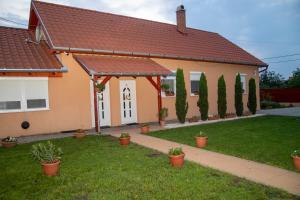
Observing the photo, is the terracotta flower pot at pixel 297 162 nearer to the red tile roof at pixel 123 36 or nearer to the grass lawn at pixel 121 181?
the grass lawn at pixel 121 181

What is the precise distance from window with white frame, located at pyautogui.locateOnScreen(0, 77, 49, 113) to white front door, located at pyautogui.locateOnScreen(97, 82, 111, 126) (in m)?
2.63

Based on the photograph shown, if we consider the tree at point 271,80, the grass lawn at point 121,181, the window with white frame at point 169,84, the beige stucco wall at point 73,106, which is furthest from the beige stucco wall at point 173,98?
the tree at point 271,80

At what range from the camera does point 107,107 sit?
13.9m

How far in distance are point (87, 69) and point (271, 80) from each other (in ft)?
115

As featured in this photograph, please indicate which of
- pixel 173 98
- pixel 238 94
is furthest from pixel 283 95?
pixel 173 98

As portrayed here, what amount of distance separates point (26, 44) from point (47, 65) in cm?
244

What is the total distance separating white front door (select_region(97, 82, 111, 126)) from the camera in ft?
44.8

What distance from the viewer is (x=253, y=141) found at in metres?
9.55

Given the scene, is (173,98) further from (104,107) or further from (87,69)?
(87,69)

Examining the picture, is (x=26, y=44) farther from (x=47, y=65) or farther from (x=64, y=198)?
(x=64, y=198)

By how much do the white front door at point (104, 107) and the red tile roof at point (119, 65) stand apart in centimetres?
144

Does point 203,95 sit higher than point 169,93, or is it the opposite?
point 169,93

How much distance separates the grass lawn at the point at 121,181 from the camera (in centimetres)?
507

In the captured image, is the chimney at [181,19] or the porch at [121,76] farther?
the chimney at [181,19]
